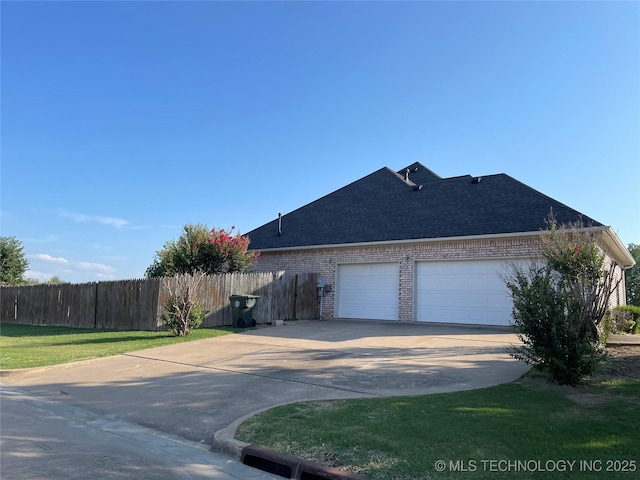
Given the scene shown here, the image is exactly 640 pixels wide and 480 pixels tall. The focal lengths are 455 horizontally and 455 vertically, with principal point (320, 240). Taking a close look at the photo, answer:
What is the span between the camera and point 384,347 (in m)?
11.6

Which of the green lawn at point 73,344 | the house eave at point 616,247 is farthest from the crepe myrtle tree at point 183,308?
the house eave at point 616,247

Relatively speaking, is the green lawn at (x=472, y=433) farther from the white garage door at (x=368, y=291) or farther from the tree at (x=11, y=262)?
the tree at (x=11, y=262)

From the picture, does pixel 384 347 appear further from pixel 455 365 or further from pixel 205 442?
pixel 205 442

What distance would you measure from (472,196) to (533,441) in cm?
1507

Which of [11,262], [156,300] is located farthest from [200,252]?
[11,262]

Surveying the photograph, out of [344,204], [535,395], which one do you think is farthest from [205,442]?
[344,204]

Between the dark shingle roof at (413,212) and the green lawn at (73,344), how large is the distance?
24.7 ft

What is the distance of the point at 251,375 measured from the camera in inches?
355

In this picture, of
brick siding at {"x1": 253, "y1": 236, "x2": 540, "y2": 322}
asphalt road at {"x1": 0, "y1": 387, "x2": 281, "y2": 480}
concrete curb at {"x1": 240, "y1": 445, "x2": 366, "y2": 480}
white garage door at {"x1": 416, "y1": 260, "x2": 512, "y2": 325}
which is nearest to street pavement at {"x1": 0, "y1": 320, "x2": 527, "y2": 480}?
asphalt road at {"x1": 0, "y1": 387, "x2": 281, "y2": 480}

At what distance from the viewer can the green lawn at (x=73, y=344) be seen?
37.1ft

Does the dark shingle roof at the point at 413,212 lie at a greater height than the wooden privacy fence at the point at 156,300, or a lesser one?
greater

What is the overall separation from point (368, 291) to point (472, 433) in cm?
1392

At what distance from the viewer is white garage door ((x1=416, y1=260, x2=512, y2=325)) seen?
15.8 m

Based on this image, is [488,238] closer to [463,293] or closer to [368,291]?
[463,293]
